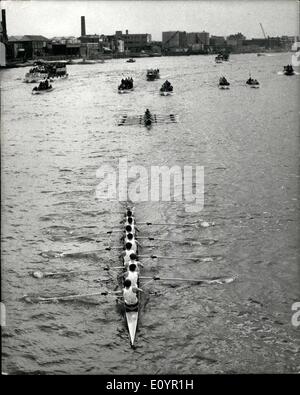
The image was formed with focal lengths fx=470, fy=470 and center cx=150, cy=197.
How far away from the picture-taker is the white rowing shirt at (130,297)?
13281 millimetres

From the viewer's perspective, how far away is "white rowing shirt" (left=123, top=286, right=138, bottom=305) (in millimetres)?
13281

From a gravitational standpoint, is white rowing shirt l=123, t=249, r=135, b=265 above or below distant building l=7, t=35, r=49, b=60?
below

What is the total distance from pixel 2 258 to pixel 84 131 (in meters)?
26.0

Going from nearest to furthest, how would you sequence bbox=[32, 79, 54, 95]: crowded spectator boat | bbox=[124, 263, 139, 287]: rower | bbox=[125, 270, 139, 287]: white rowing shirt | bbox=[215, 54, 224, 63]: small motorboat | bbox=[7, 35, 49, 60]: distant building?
bbox=[125, 270, 139, 287]: white rowing shirt → bbox=[124, 263, 139, 287]: rower → bbox=[32, 79, 54, 95]: crowded spectator boat → bbox=[7, 35, 49, 60]: distant building → bbox=[215, 54, 224, 63]: small motorboat

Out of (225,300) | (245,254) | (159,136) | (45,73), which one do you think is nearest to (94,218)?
(245,254)

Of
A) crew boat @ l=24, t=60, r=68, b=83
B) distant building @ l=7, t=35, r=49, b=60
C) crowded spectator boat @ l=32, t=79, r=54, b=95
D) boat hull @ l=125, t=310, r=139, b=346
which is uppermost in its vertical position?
distant building @ l=7, t=35, r=49, b=60

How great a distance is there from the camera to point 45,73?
94.4 meters

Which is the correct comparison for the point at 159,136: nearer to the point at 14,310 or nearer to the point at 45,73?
the point at 14,310

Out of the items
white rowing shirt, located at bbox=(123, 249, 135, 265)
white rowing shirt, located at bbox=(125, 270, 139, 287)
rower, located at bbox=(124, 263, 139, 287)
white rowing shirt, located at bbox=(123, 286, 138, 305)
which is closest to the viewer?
white rowing shirt, located at bbox=(123, 286, 138, 305)

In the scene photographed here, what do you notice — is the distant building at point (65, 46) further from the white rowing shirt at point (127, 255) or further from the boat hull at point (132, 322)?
the boat hull at point (132, 322)

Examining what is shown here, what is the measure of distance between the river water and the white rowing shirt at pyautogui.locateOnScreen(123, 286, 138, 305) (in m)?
0.65

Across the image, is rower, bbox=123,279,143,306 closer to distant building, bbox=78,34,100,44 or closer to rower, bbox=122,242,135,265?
rower, bbox=122,242,135,265

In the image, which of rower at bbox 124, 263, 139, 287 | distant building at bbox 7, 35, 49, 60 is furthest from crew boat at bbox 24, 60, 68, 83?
rower at bbox 124, 263, 139, 287

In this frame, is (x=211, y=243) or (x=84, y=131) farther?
(x=84, y=131)
